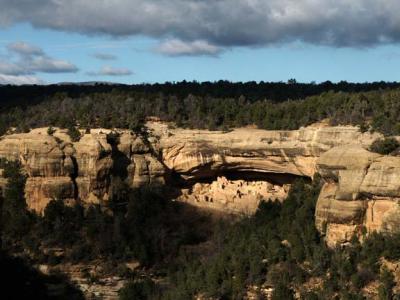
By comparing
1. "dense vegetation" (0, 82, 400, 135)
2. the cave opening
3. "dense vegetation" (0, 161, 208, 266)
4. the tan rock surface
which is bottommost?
"dense vegetation" (0, 161, 208, 266)

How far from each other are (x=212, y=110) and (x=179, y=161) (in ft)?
16.2

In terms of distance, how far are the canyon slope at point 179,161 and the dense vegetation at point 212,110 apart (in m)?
1.26

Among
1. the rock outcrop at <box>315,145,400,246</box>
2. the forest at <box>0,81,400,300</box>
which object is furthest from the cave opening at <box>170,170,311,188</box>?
the rock outcrop at <box>315,145,400,246</box>

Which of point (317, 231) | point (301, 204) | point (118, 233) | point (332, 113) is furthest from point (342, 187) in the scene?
point (118, 233)

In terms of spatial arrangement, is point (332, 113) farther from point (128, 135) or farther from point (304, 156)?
point (128, 135)

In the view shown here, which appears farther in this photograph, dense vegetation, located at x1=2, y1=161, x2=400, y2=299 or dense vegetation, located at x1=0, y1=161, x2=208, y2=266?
dense vegetation, located at x1=0, y1=161, x2=208, y2=266

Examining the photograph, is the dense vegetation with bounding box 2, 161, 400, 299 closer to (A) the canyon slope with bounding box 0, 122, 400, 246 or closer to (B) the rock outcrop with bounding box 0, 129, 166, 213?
(B) the rock outcrop with bounding box 0, 129, 166, 213

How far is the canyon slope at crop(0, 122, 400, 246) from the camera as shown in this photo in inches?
1956

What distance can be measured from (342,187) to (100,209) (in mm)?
17275

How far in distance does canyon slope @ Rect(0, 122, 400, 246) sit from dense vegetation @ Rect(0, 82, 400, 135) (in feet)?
4.15

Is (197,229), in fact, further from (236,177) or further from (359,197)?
(359,197)

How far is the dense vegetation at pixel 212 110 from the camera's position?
162 feet

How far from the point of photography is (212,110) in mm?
56156

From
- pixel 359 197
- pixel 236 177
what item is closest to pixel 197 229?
pixel 236 177
